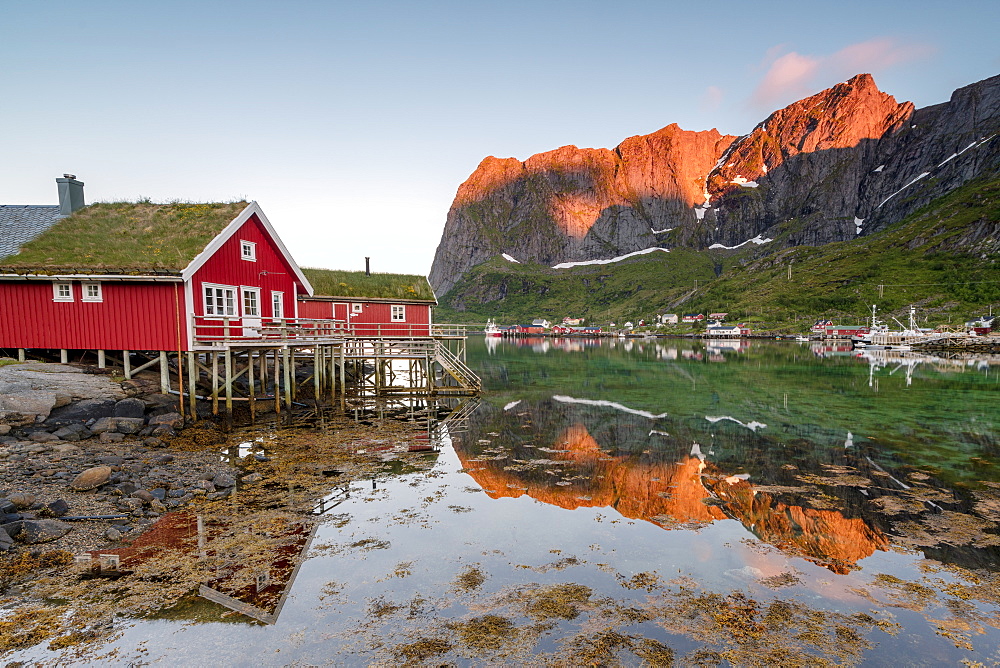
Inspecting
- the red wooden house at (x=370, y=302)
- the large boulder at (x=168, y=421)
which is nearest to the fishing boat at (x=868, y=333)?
the red wooden house at (x=370, y=302)

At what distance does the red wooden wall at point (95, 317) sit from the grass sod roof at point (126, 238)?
0.94 m

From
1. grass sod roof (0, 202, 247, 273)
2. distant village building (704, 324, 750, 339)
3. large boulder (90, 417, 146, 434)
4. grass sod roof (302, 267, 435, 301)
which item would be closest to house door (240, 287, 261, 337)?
grass sod roof (0, 202, 247, 273)

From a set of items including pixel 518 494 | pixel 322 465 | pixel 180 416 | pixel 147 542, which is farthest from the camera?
pixel 180 416

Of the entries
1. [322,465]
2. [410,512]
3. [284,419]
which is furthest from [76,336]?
[410,512]

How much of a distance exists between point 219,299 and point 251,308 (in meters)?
2.74

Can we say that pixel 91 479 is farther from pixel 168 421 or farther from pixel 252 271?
pixel 252 271

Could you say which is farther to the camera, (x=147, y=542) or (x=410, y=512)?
(x=410, y=512)

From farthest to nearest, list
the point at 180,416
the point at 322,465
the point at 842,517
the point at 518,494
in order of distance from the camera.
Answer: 1. the point at 180,416
2. the point at 322,465
3. the point at 518,494
4. the point at 842,517

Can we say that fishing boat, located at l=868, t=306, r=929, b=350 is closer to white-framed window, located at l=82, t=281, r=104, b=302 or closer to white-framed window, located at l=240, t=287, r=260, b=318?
white-framed window, located at l=240, t=287, r=260, b=318

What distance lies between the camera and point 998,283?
12925cm

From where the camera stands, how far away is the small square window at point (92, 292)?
2347cm

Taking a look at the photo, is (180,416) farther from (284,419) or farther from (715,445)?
(715,445)

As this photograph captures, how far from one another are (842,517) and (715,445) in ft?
28.6

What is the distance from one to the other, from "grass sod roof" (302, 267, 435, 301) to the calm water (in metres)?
22.8
